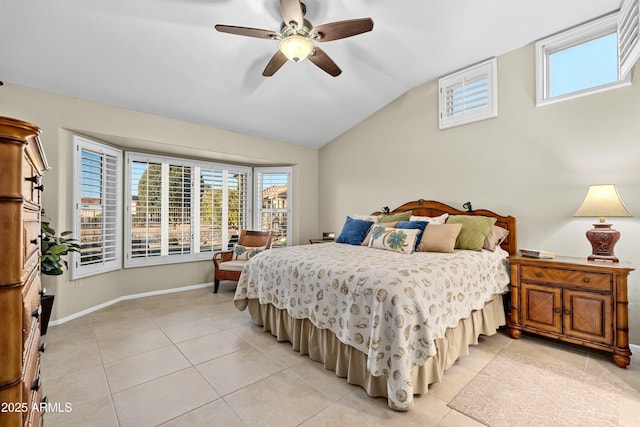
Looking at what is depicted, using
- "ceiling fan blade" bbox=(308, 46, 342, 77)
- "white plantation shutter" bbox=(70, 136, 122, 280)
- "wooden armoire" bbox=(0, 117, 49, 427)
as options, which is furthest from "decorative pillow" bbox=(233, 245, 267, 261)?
"wooden armoire" bbox=(0, 117, 49, 427)

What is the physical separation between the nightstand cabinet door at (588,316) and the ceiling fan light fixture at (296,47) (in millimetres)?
3119

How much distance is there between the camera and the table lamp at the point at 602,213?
2.46 metres

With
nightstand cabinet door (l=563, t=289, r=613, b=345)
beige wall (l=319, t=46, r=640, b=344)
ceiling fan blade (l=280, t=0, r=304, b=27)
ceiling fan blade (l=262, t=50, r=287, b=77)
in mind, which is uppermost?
ceiling fan blade (l=280, t=0, r=304, b=27)

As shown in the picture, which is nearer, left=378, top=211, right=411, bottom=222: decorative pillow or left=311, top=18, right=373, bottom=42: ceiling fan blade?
left=311, top=18, right=373, bottom=42: ceiling fan blade

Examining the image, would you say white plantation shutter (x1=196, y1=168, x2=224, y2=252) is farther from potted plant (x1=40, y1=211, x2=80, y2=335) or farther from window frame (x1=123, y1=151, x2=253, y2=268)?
potted plant (x1=40, y1=211, x2=80, y2=335)

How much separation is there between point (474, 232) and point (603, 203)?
1.05 meters

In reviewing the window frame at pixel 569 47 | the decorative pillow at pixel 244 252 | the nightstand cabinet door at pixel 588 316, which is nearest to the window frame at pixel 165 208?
the decorative pillow at pixel 244 252

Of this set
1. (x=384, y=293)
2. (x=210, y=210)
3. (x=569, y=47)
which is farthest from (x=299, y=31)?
(x=210, y=210)

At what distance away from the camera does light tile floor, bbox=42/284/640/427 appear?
174 cm

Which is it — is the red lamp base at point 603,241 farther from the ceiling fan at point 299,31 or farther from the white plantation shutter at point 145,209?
the white plantation shutter at point 145,209

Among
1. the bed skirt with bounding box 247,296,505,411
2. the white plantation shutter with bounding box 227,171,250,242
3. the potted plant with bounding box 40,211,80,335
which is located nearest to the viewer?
the bed skirt with bounding box 247,296,505,411

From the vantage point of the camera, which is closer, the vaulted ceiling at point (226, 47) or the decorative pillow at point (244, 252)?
the vaulted ceiling at point (226, 47)

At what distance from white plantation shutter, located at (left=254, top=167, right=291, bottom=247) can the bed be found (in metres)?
2.43

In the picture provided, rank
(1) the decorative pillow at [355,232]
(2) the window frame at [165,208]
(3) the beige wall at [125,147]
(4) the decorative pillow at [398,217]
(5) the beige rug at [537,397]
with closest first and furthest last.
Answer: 1. (5) the beige rug at [537,397]
2. (3) the beige wall at [125,147]
3. (1) the decorative pillow at [355,232]
4. (4) the decorative pillow at [398,217]
5. (2) the window frame at [165,208]
